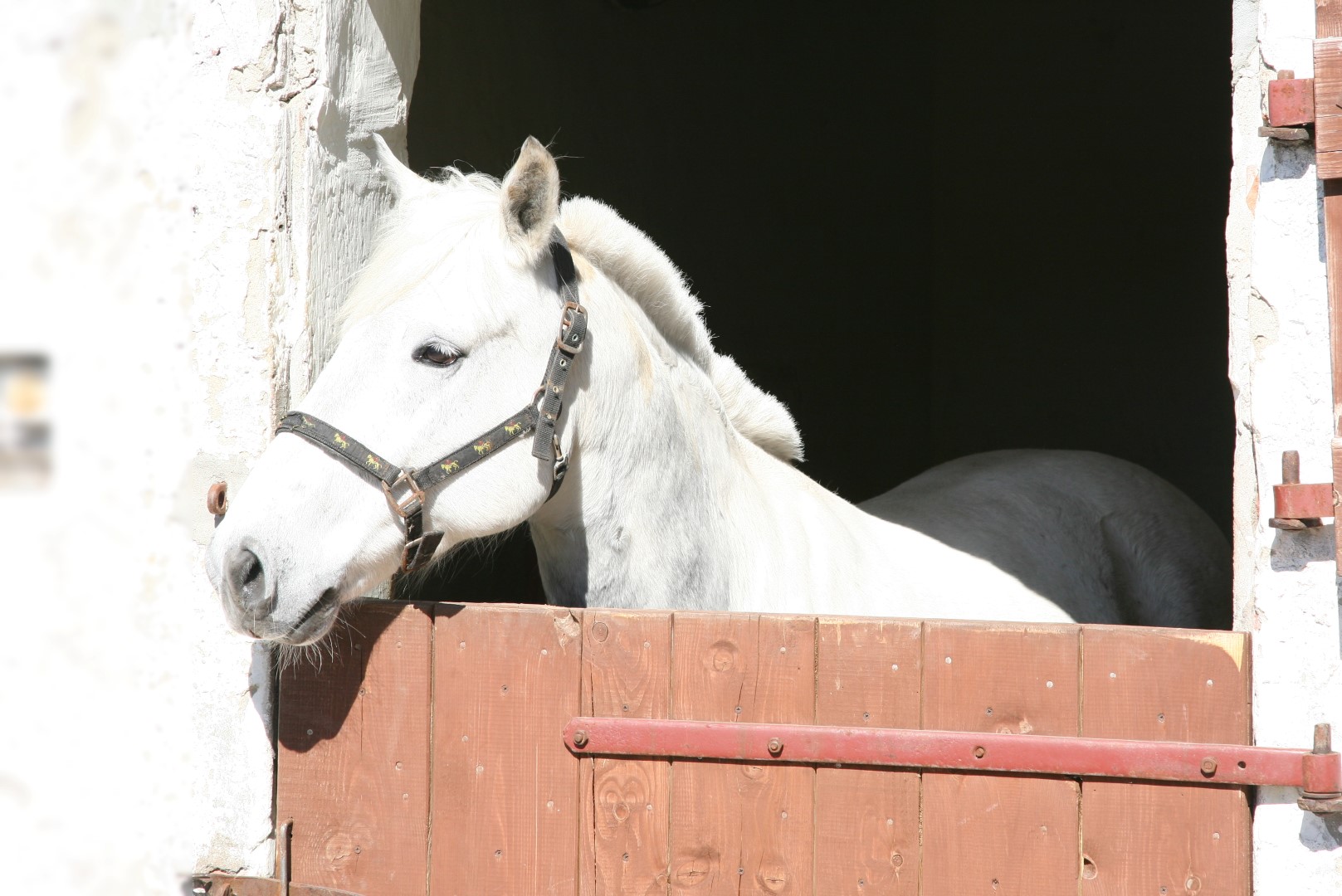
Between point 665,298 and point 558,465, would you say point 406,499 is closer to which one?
point 558,465

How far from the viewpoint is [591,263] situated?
6.73 ft

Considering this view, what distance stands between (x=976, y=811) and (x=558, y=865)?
64 centimetres

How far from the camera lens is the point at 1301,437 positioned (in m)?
1.56

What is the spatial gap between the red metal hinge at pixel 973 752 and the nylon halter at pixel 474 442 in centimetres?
39

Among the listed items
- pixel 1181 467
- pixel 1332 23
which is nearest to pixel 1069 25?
pixel 1181 467

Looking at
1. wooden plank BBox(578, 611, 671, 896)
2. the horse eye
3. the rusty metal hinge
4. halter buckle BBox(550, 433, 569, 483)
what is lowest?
the rusty metal hinge

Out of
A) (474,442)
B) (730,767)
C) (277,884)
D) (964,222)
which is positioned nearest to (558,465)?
(474,442)

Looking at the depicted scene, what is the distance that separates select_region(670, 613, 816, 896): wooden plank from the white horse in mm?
269

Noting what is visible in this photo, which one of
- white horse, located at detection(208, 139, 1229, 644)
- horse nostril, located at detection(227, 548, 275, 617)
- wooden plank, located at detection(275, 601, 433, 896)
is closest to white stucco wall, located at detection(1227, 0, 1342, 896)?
white horse, located at detection(208, 139, 1229, 644)

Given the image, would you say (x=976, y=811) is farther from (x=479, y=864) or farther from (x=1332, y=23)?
(x=1332, y=23)

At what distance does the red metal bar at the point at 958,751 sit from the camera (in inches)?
60.6

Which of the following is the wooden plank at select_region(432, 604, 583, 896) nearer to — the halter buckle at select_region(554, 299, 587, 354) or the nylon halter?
the nylon halter

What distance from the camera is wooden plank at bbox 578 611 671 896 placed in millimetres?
1739

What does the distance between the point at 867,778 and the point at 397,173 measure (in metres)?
1.28
